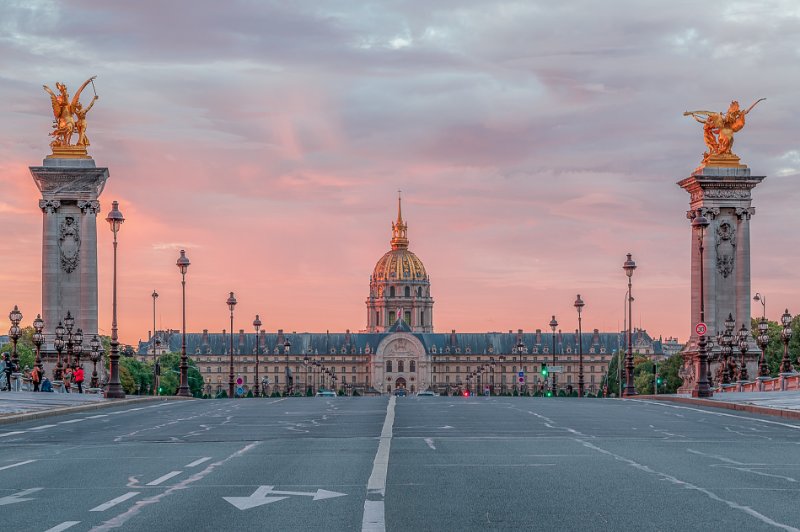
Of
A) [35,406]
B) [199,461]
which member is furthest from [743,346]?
[199,461]

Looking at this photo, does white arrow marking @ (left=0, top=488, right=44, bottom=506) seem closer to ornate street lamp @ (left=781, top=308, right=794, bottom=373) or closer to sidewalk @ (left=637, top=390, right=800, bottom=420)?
sidewalk @ (left=637, top=390, right=800, bottom=420)

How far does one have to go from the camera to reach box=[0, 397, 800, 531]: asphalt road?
14.1 meters

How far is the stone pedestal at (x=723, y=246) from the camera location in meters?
79.2

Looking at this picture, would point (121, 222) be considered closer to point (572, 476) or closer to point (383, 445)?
point (383, 445)

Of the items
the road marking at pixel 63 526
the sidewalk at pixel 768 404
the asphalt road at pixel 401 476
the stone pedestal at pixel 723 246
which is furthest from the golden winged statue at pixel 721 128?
the road marking at pixel 63 526

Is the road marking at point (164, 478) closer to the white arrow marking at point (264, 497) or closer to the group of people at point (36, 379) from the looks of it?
the white arrow marking at point (264, 497)

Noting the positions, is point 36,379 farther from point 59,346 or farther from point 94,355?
point 94,355

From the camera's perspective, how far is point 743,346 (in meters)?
75.0

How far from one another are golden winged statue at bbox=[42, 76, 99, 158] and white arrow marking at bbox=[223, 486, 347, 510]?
72.1m

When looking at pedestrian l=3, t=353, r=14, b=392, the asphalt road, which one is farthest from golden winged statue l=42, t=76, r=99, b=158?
the asphalt road

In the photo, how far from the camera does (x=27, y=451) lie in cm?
2448

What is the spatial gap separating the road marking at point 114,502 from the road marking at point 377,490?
2671 millimetres

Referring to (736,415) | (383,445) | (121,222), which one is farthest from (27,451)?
(121,222)

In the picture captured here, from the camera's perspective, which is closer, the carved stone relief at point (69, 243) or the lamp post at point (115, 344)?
the lamp post at point (115, 344)
